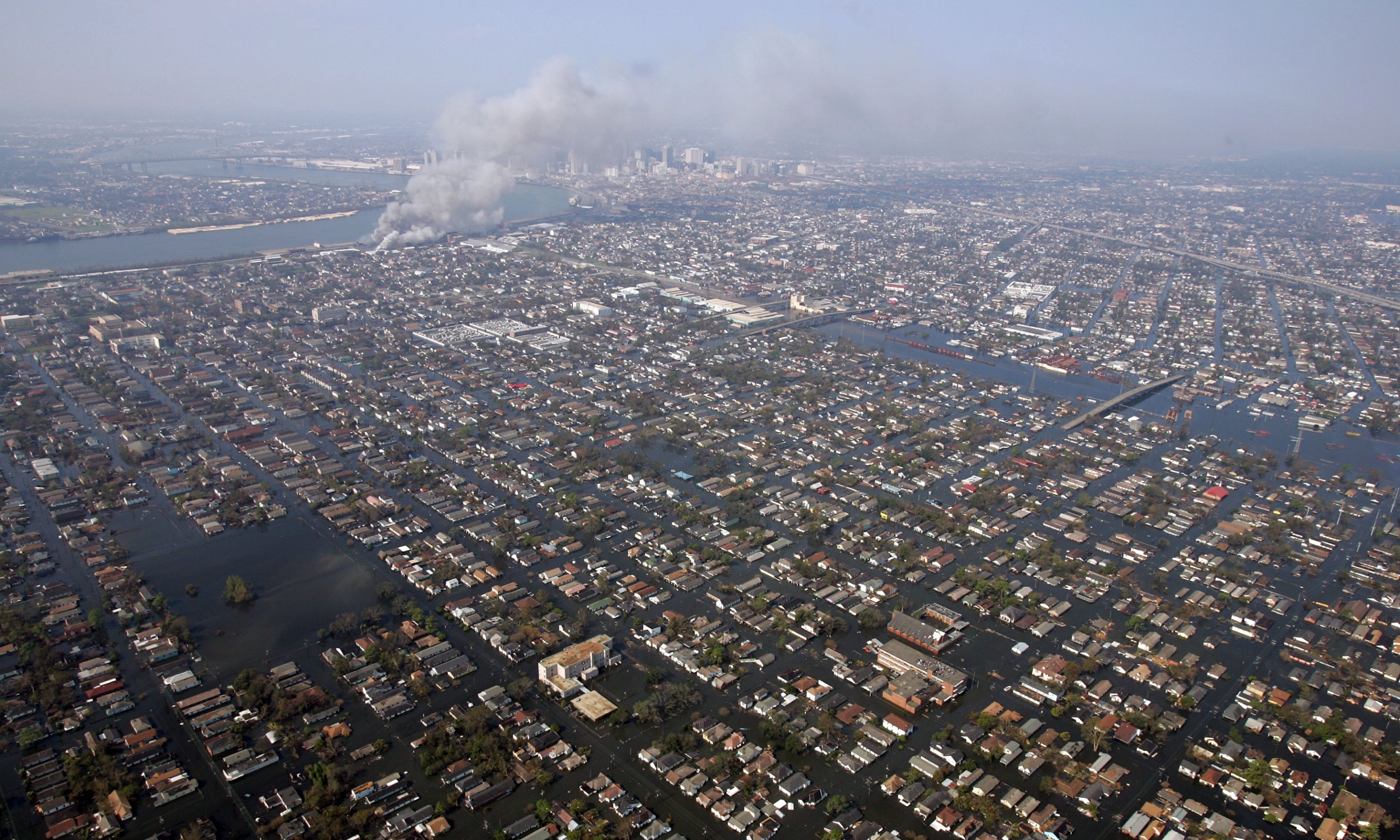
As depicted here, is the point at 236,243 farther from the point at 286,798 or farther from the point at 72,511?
the point at 286,798

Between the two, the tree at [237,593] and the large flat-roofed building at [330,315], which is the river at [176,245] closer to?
the large flat-roofed building at [330,315]

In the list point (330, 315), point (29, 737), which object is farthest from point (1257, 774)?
point (330, 315)

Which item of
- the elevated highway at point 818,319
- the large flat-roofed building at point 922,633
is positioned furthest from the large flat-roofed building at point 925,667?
the elevated highway at point 818,319

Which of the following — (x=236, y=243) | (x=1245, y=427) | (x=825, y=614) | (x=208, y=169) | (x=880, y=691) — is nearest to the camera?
(x=880, y=691)

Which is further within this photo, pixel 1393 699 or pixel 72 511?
pixel 72 511

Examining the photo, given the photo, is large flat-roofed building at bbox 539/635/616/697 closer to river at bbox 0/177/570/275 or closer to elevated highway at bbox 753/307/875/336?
elevated highway at bbox 753/307/875/336

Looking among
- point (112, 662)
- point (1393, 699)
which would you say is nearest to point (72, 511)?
point (112, 662)

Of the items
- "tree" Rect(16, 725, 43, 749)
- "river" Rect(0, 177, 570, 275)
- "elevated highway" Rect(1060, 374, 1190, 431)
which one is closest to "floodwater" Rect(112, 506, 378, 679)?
"tree" Rect(16, 725, 43, 749)
